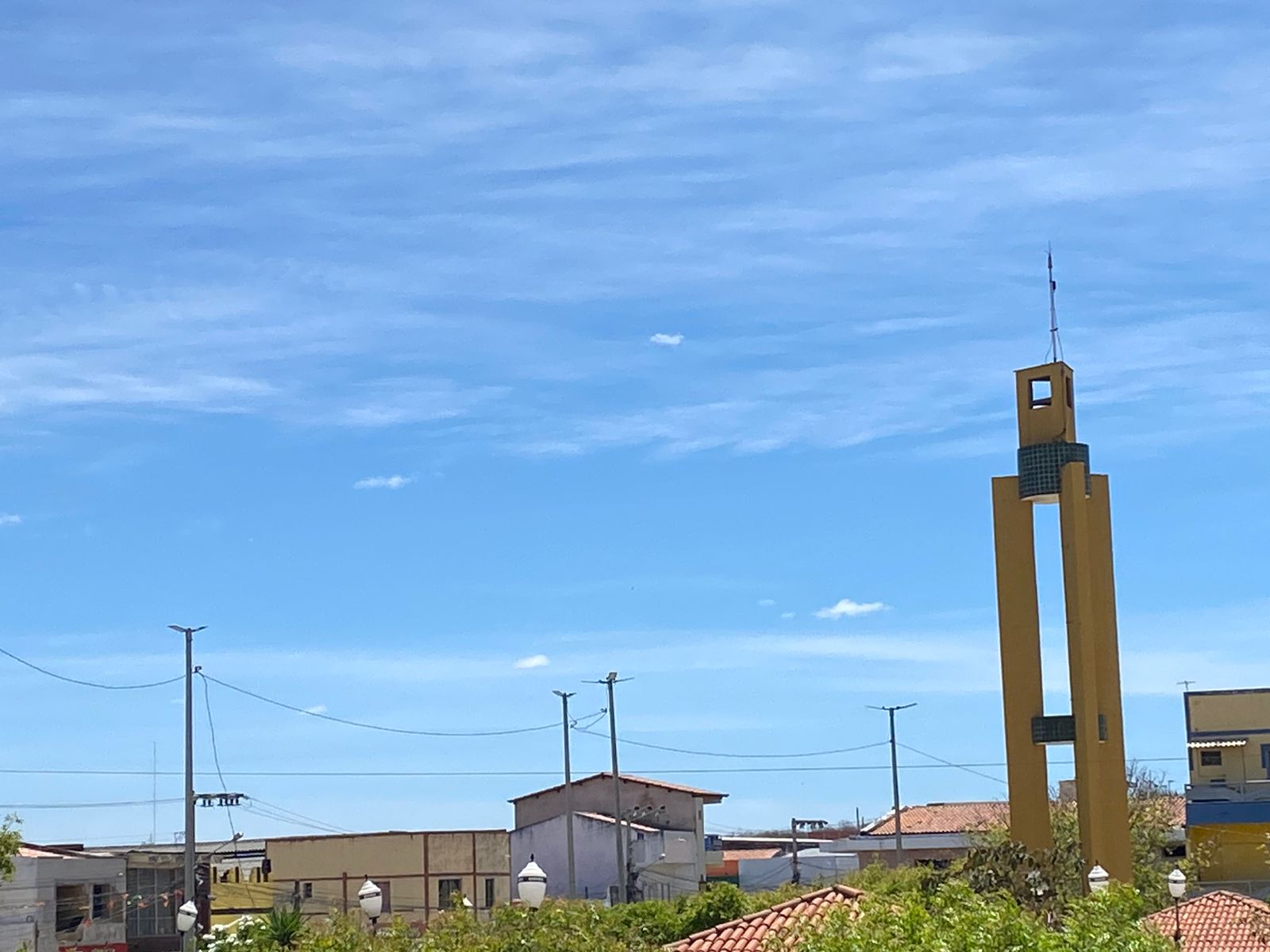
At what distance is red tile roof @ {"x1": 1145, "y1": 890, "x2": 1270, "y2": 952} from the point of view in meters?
37.2

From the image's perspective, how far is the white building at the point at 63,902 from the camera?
175 ft

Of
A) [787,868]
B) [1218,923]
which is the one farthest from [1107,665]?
[787,868]

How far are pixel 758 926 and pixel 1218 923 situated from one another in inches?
625

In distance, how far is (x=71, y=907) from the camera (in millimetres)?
57344

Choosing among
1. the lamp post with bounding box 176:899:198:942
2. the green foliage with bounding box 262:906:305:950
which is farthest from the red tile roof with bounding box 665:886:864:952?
the lamp post with bounding box 176:899:198:942

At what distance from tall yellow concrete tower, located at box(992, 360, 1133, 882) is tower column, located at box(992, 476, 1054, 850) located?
0.02 metres

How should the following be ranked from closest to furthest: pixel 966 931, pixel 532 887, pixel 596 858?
pixel 966 931 → pixel 532 887 → pixel 596 858

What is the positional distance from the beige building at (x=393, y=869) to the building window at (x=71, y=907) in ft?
59.4

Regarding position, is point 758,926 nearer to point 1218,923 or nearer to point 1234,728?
point 1218,923

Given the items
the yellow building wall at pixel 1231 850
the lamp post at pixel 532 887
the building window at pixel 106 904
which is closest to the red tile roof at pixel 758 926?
the lamp post at pixel 532 887

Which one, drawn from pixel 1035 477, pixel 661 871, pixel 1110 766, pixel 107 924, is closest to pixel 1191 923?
pixel 1110 766

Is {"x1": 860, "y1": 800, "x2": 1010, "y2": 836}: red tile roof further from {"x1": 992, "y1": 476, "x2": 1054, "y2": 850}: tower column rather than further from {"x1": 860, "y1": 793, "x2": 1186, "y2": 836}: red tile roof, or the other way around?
{"x1": 992, "y1": 476, "x2": 1054, "y2": 850}: tower column

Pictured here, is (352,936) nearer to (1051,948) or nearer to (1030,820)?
(1051,948)

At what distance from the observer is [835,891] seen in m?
29.0
